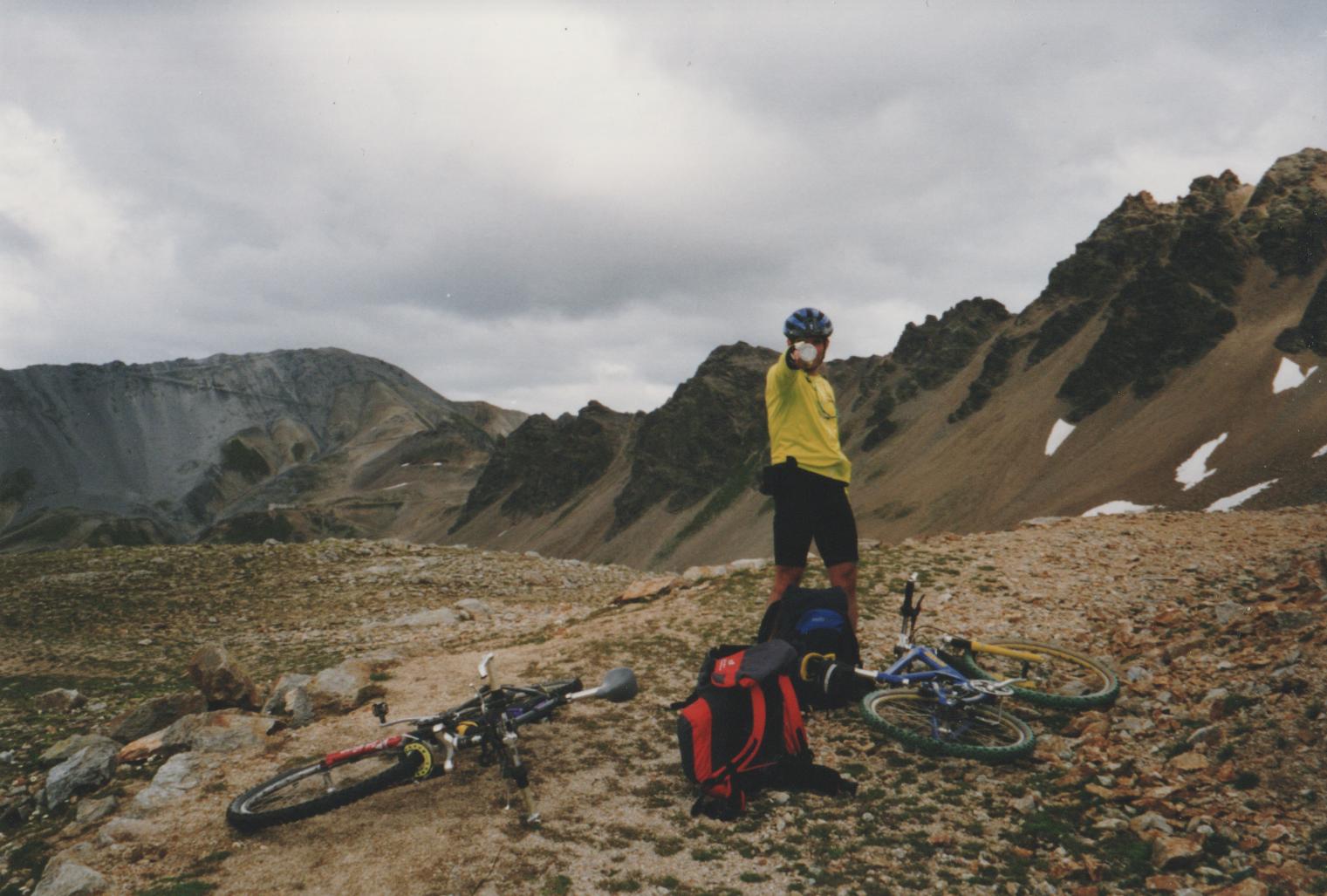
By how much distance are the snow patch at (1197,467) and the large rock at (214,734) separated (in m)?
84.7

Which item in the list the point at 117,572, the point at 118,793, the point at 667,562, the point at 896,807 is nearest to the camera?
the point at 896,807

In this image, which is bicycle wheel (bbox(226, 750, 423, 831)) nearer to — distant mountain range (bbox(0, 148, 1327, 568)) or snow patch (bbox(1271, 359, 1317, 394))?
distant mountain range (bbox(0, 148, 1327, 568))

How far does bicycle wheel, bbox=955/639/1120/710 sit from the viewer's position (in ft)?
25.3

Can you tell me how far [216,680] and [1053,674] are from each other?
1159cm

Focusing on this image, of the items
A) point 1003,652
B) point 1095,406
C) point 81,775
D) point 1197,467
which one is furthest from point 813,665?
point 1095,406

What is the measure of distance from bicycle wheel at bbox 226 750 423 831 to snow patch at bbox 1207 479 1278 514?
75.3 m

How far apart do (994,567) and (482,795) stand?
12.1m

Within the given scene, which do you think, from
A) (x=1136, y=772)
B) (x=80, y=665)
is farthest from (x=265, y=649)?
(x=1136, y=772)

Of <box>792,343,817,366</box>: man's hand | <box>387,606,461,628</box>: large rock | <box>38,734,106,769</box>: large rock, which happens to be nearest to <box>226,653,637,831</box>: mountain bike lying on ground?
<box>38,734,106,769</box>: large rock

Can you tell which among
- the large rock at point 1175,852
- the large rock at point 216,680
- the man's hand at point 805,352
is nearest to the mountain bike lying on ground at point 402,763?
the large rock at point 216,680

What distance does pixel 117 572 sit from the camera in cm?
2166

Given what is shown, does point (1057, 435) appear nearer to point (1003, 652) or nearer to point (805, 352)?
point (1003, 652)

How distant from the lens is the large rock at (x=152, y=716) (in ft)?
29.5

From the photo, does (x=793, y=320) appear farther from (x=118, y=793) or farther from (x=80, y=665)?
(x=80, y=665)
